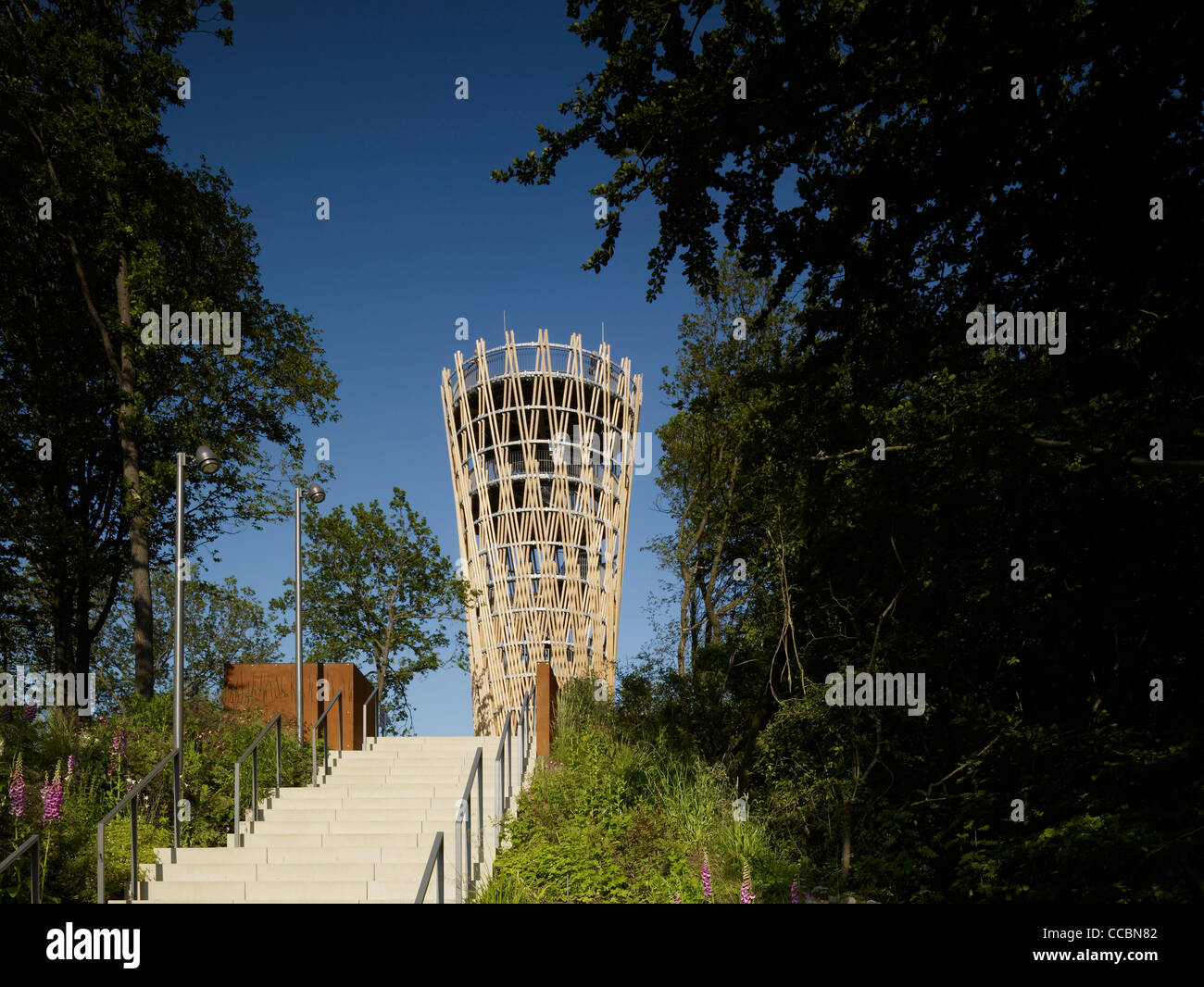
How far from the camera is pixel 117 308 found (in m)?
16.9

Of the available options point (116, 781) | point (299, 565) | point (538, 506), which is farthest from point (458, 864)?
point (538, 506)

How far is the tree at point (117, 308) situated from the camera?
599 inches

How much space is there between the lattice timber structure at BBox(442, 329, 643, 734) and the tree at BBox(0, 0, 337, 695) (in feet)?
36.7

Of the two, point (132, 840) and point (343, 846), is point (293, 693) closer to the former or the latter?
point (343, 846)

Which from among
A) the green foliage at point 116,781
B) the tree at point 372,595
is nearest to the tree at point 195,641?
the tree at point 372,595

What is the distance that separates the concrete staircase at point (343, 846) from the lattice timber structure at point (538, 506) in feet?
61.3

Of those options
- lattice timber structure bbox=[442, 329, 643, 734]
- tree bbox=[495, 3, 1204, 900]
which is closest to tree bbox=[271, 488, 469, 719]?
lattice timber structure bbox=[442, 329, 643, 734]

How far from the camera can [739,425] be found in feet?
62.1

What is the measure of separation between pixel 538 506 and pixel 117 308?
604 inches

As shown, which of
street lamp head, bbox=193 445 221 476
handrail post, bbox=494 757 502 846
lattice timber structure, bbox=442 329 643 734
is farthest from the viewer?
lattice timber structure, bbox=442 329 643 734

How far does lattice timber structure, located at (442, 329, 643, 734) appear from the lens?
30.0 metres

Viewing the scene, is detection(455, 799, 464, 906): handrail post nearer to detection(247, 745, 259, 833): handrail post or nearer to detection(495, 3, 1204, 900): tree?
detection(247, 745, 259, 833): handrail post

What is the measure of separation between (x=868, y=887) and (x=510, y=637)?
20.8 m
